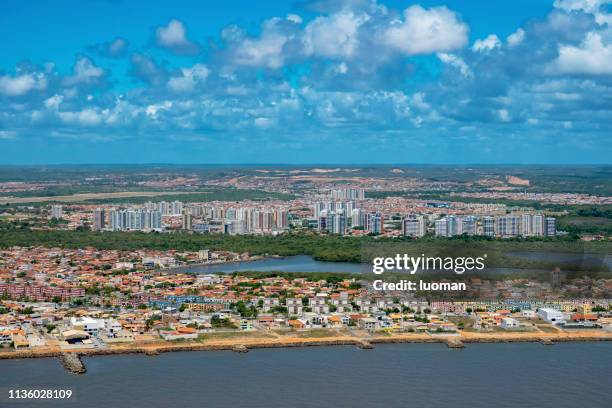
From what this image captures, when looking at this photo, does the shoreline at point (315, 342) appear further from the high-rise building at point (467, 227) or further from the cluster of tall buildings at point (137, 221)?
the cluster of tall buildings at point (137, 221)

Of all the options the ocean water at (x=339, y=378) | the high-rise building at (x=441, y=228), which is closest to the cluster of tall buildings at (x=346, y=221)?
the high-rise building at (x=441, y=228)

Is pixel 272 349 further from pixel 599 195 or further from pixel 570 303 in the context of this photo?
pixel 599 195

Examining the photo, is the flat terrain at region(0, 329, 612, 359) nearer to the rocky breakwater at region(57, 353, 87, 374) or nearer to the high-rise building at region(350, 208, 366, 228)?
the rocky breakwater at region(57, 353, 87, 374)

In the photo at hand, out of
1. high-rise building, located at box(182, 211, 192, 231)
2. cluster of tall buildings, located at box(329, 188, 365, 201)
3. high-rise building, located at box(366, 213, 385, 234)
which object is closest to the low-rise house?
high-rise building, located at box(366, 213, 385, 234)

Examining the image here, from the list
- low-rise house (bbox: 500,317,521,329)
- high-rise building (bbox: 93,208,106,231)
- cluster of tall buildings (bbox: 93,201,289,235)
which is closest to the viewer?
low-rise house (bbox: 500,317,521,329)

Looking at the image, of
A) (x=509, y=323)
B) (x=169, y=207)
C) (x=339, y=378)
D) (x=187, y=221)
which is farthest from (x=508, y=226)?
(x=339, y=378)

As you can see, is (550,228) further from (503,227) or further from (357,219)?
(357,219)
